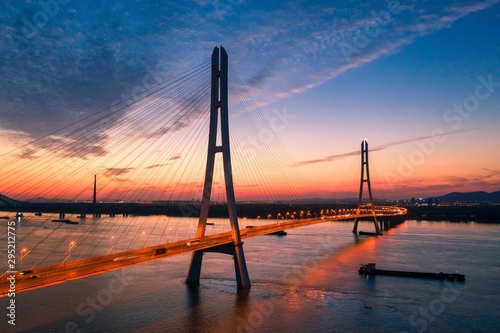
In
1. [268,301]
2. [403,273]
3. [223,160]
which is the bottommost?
[403,273]

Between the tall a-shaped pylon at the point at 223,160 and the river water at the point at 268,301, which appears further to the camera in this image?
the tall a-shaped pylon at the point at 223,160

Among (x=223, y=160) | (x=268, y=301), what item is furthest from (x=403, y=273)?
(x=223, y=160)

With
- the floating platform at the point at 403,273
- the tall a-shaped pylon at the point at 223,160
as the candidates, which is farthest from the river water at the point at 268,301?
the tall a-shaped pylon at the point at 223,160

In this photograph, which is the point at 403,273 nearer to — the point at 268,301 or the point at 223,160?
the point at 268,301

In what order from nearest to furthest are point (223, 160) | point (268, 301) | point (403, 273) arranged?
point (268, 301), point (223, 160), point (403, 273)

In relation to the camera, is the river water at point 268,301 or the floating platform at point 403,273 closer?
the river water at point 268,301

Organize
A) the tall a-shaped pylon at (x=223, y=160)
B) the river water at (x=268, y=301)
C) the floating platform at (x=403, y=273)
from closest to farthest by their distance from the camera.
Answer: the river water at (x=268, y=301) < the tall a-shaped pylon at (x=223, y=160) < the floating platform at (x=403, y=273)

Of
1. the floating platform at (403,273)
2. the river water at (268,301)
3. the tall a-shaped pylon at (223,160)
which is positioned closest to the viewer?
the river water at (268,301)

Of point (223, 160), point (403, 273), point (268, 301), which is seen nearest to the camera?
point (268, 301)

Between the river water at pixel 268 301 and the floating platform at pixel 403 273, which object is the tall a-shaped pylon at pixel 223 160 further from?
the floating platform at pixel 403 273

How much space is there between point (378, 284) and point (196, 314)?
15376 mm

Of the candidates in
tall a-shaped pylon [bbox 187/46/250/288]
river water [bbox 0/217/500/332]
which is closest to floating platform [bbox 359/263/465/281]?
river water [bbox 0/217/500/332]

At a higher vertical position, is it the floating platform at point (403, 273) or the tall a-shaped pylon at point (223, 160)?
the tall a-shaped pylon at point (223, 160)

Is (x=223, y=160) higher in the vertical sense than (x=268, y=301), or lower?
higher
